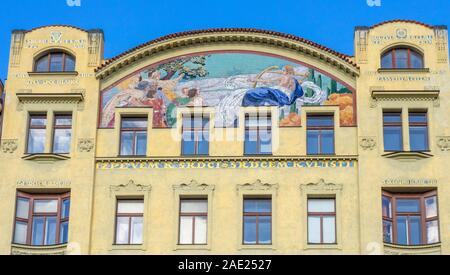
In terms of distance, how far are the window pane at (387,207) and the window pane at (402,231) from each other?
406 mm

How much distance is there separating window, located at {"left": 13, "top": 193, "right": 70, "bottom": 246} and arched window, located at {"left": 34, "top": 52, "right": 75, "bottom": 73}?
545 cm

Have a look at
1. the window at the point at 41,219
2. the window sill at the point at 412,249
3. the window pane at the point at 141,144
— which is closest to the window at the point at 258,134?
the window pane at the point at 141,144

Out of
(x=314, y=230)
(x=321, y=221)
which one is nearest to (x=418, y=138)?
(x=321, y=221)

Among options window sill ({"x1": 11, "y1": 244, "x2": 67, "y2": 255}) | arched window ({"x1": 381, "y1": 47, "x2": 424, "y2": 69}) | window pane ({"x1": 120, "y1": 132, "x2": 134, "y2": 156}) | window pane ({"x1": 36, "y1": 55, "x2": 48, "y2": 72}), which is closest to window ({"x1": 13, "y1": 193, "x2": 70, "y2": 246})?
window sill ({"x1": 11, "y1": 244, "x2": 67, "y2": 255})

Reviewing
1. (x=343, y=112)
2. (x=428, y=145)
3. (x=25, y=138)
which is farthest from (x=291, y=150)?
(x=25, y=138)

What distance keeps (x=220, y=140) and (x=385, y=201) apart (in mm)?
6810

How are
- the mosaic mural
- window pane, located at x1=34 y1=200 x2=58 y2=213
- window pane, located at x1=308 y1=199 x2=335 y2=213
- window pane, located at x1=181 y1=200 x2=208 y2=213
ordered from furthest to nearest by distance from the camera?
1. the mosaic mural
2. window pane, located at x1=34 y1=200 x2=58 y2=213
3. window pane, located at x1=181 y1=200 x2=208 y2=213
4. window pane, located at x1=308 y1=199 x2=335 y2=213

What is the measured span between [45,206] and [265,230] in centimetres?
858

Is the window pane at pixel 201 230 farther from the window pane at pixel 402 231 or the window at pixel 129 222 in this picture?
the window pane at pixel 402 231

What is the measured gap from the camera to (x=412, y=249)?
129ft

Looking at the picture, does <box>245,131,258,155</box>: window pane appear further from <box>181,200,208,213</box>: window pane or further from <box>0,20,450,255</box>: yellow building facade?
<box>181,200,208,213</box>: window pane

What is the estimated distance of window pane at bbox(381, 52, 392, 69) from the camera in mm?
42600

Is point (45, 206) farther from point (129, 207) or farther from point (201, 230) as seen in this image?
point (201, 230)

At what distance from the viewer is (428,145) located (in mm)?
41031
